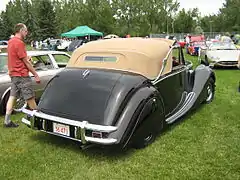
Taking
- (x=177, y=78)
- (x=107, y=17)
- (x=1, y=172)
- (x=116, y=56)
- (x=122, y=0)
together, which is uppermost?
(x=122, y=0)

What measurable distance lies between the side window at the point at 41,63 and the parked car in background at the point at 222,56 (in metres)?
7.26

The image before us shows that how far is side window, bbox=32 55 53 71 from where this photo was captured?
730 centimetres

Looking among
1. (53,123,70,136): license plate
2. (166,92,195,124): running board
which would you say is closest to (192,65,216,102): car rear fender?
(166,92,195,124): running board

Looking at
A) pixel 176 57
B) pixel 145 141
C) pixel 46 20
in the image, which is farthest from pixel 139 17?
pixel 145 141

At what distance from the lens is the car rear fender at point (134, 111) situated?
4.07 metres

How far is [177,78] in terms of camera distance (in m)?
5.65

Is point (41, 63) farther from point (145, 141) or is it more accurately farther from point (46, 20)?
point (46, 20)

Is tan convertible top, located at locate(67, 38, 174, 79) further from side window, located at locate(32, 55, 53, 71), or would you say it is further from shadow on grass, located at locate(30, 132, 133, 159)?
side window, located at locate(32, 55, 53, 71)

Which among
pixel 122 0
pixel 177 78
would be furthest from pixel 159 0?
pixel 177 78

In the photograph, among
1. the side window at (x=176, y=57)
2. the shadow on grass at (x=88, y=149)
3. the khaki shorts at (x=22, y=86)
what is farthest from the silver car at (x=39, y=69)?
the side window at (x=176, y=57)

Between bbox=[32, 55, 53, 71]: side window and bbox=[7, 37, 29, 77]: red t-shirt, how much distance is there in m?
1.74

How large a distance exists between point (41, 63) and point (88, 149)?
11.4 feet

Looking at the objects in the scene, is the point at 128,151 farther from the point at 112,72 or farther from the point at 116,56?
the point at 116,56

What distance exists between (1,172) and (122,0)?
241 ft
